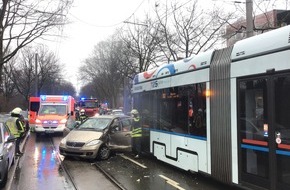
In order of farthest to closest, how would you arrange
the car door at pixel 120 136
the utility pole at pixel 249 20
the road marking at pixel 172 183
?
the car door at pixel 120 136 < the utility pole at pixel 249 20 < the road marking at pixel 172 183

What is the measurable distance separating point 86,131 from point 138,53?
2272 centimetres

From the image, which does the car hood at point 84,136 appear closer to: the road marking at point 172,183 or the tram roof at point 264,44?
the road marking at point 172,183

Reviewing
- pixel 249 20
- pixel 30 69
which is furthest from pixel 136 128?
pixel 30 69

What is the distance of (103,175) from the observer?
34.3 feet

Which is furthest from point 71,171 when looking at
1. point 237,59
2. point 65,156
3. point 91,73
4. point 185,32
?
point 91,73

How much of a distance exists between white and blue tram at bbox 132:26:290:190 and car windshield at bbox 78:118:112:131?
12.1 ft

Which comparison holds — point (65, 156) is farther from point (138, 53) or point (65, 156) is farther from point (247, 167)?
point (138, 53)

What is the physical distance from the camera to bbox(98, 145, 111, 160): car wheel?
1320 cm

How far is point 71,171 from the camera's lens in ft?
36.4

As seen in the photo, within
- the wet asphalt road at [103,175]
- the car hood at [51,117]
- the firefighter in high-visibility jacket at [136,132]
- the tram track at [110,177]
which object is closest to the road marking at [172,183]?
the wet asphalt road at [103,175]

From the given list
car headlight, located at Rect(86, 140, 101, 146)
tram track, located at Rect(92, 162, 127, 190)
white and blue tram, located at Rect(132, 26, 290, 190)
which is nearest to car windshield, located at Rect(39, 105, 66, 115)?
car headlight, located at Rect(86, 140, 101, 146)

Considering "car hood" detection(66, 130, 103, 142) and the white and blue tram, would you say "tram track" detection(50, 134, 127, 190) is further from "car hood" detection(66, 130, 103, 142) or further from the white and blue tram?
the white and blue tram

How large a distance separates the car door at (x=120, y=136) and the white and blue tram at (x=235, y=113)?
10.6 feet

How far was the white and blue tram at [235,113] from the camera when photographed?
6.36 meters
